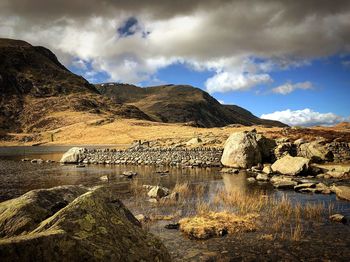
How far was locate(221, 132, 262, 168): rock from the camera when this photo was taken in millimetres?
42469

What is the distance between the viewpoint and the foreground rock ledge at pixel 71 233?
5.60 metres

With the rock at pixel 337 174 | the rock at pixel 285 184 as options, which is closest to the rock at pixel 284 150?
the rock at pixel 337 174

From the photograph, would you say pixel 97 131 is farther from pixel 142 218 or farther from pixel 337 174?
pixel 142 218

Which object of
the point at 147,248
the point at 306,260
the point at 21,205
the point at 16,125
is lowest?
the point at 306,260

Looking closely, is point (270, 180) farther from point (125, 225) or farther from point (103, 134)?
point (103, 134)

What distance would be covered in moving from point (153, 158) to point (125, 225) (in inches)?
1667

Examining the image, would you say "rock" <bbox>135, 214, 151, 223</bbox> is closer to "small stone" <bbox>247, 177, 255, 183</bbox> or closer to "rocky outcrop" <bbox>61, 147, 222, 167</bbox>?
"small stone" <bbox>247, 177, 255, 183</bbox>

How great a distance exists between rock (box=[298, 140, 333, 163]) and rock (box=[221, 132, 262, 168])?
5599mm

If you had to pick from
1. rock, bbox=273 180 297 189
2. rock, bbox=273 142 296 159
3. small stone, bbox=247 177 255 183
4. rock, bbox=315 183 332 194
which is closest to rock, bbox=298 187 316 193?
rock, bbox=315 183 332 194

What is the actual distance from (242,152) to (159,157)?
1302 centimetres

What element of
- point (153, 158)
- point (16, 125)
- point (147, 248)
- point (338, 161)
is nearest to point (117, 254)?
point (147, 248)

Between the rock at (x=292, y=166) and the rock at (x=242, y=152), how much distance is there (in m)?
5.40

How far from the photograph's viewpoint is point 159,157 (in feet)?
164

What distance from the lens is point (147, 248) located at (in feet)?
25.9
